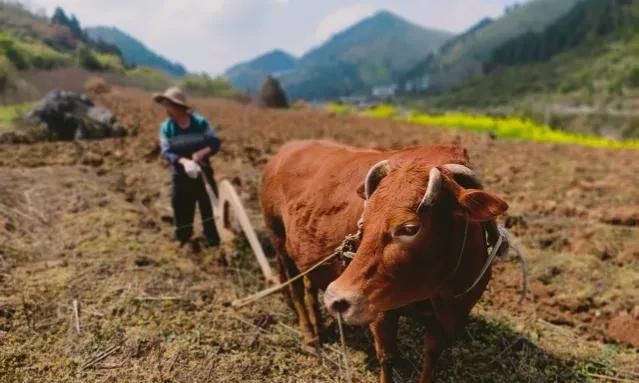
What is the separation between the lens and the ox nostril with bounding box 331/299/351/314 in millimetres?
2777

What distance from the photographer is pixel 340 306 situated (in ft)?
9.14

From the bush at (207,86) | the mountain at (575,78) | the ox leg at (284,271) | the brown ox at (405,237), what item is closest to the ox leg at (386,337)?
the brown ox at (405,237)

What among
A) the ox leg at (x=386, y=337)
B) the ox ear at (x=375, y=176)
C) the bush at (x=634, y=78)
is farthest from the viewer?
the bush at (x=634, y=78)

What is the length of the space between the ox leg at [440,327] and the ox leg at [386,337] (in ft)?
0.62

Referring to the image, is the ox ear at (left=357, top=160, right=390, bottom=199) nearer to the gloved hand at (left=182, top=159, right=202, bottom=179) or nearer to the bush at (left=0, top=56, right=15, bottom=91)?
the gloved hand at (left=182, top=159, right=202, bottom=179)

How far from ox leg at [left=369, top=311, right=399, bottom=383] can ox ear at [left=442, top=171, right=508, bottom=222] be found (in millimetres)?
857

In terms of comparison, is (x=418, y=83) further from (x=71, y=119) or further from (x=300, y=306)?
(x=300, y=306)

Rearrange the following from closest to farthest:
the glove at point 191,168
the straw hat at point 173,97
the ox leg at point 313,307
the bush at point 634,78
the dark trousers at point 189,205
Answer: the ox leg at point 313,307 → the glove at point 191,168 → the straw hat at point 173,97 → the dark trousers at point 189,205 → the bush at point 634,78

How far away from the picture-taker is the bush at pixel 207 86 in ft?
163

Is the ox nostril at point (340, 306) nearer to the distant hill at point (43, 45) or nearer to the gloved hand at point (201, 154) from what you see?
the gloved hand at point (201, 154)

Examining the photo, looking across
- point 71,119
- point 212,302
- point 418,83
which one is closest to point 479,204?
point 212,302

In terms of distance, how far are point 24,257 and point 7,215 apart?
108cm

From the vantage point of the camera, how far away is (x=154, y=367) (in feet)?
12.5

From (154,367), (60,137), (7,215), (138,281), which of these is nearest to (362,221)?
(154,367)
